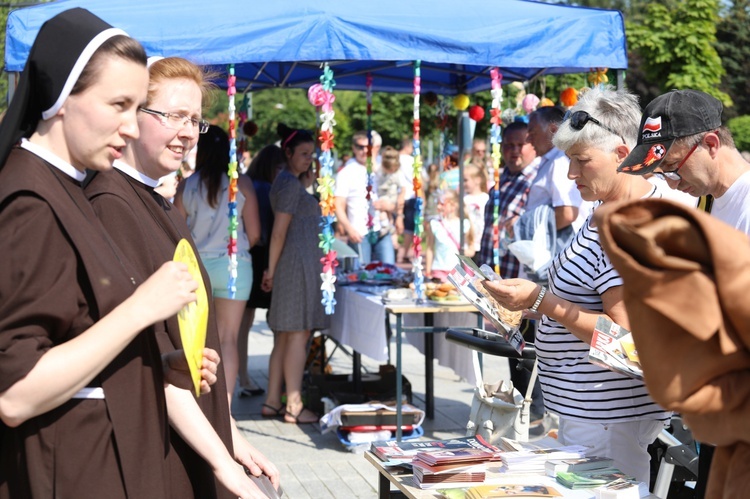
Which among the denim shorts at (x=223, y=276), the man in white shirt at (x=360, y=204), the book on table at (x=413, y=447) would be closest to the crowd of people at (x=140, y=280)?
the book on table at (x=413, y=447)

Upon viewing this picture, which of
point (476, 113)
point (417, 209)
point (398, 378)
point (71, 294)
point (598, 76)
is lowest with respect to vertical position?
point (398, 378)

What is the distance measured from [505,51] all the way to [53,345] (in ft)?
15.8

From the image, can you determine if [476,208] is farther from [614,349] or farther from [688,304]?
[688,304]

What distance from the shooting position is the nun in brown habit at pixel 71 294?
1570 millimetres

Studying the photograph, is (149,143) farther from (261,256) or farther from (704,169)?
(261,256)

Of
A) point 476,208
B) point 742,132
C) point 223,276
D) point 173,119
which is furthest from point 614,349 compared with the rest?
point 742,132

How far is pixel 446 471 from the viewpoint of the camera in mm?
2594

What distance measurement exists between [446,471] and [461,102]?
6.25 m

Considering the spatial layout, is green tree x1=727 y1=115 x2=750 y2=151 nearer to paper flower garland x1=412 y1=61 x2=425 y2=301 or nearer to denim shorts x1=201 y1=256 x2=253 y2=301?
paper flower garland x1=412 y1=61 x2=425 y2=301

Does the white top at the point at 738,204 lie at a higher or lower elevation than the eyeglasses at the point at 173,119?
lower

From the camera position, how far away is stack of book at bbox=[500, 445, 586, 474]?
269 cm

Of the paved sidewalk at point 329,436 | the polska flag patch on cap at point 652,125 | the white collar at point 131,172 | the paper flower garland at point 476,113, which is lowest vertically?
the paved sidewalk at point 329,436

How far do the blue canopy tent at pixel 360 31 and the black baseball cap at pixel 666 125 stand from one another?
10.2 ft

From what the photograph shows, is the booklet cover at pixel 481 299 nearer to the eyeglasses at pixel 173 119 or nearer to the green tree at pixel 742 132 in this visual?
the eyeglasses at pixel 173 119
